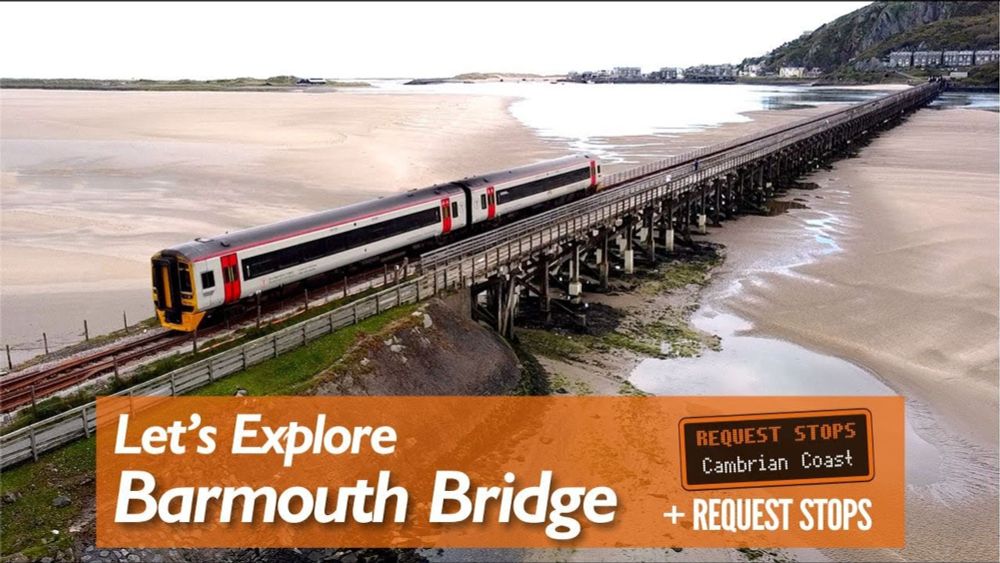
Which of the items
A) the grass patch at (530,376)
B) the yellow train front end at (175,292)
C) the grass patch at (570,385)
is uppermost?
the yellow train front end at (175,292)

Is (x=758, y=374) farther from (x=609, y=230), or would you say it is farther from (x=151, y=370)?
(x=151, y=370)

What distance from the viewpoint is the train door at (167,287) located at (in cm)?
1846

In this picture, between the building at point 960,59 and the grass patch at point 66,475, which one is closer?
the grass patch at point 66,475

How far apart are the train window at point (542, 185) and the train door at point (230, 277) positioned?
14.1 meters

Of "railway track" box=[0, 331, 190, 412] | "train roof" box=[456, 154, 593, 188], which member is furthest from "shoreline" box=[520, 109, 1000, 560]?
"railway track" box=[0, 331, 190, 412]

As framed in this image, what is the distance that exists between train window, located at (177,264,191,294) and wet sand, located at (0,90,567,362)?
21.9 ft

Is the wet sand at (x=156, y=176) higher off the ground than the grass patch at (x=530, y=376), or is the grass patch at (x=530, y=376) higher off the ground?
the wet sand at (x=156, y=176)

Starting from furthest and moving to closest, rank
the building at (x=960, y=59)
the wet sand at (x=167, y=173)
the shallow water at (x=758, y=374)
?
the building at (x=960, y=59), the wet sand at (x=167, y=173), the shallow water at (x=758, y=374)

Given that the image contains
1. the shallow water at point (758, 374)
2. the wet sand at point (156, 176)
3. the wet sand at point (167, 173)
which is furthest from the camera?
the wet sand at point (167, 173)

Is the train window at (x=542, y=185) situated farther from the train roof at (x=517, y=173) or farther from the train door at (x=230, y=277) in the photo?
the train door at (x=230, y=277)

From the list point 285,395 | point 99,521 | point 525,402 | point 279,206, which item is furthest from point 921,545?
point 279,206

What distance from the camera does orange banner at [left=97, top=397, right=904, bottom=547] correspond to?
12719 millimetres

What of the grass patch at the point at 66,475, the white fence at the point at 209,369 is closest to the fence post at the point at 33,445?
the white fence at the point at 209,369

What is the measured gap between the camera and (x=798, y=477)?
13688 millimetres
